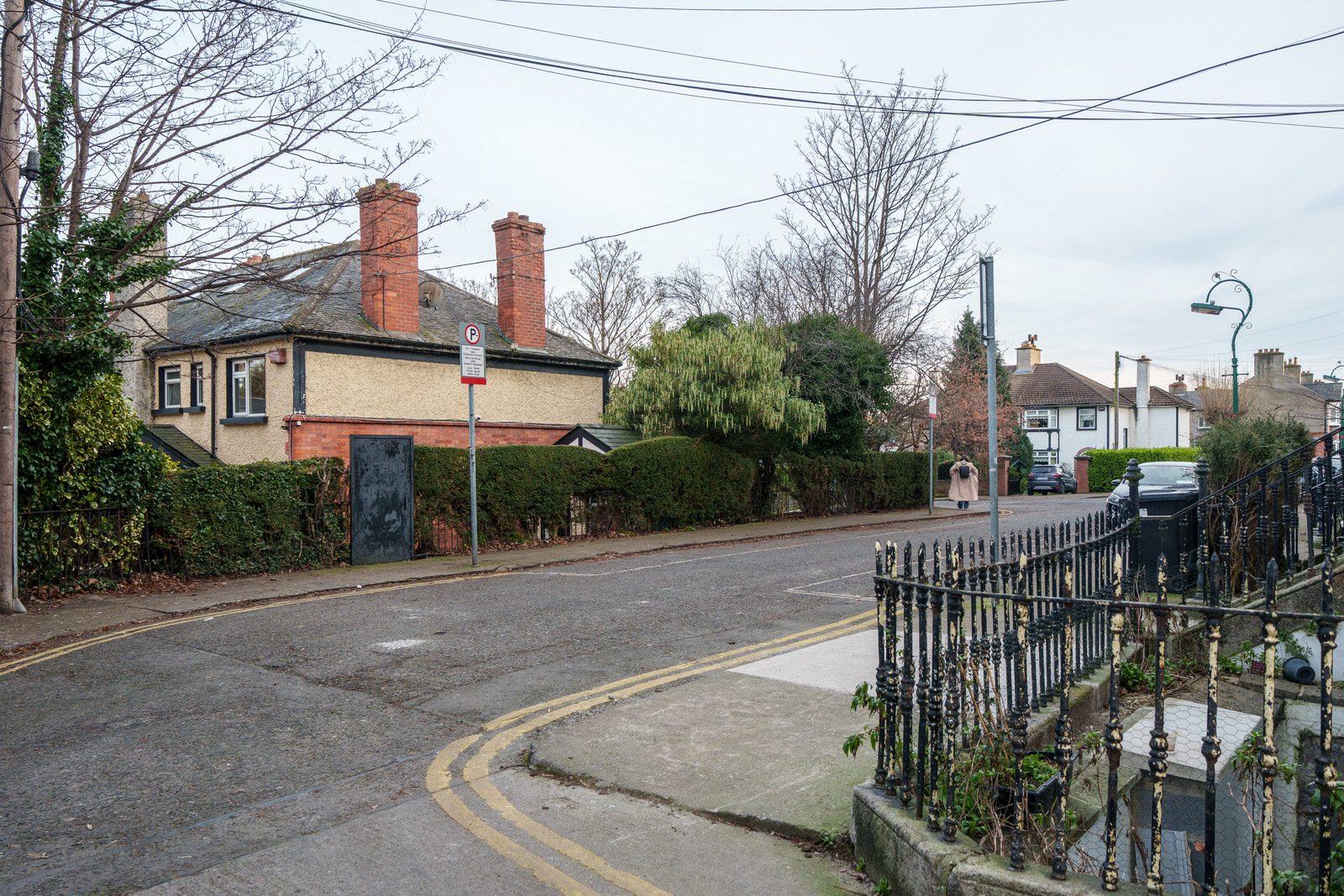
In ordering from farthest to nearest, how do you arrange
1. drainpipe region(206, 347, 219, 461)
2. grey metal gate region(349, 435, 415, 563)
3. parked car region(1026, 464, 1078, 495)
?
parked car region(1026, 464, 1078, 495) → drainpipe region(206, 347, 219, 461) → grey metal gate region(349, 435, 415, 563)

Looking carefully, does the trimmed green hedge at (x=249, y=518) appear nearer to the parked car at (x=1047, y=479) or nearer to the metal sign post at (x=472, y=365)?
the metal sign post at (x=472, y=365)

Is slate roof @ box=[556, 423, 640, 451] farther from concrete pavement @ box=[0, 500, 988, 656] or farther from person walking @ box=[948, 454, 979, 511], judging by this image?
person walking @ box=[948, 454, 979, 511]

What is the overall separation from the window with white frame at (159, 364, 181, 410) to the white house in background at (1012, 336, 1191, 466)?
50566 mm

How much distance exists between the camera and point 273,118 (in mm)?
11852

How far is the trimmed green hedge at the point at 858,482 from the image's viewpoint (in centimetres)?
2458

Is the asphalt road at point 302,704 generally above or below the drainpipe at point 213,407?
below

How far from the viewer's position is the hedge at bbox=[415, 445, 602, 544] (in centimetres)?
1573

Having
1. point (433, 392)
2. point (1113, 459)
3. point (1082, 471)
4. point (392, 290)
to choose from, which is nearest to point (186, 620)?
point (433, 392)

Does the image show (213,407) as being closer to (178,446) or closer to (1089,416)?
(178,446)

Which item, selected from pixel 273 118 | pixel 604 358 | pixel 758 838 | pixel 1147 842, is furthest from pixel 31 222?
pixel 604 358

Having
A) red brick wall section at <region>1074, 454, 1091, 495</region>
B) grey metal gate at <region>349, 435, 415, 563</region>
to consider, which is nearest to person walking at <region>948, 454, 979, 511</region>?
grey metal gate at <region>349, 435, 415, 563</region>

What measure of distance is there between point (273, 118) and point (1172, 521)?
11.5m

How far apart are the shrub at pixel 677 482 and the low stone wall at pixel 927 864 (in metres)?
15.6

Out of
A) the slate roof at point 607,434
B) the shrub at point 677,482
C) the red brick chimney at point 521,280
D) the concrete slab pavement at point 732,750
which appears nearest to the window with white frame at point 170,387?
the red brick chimney at point 521,280
